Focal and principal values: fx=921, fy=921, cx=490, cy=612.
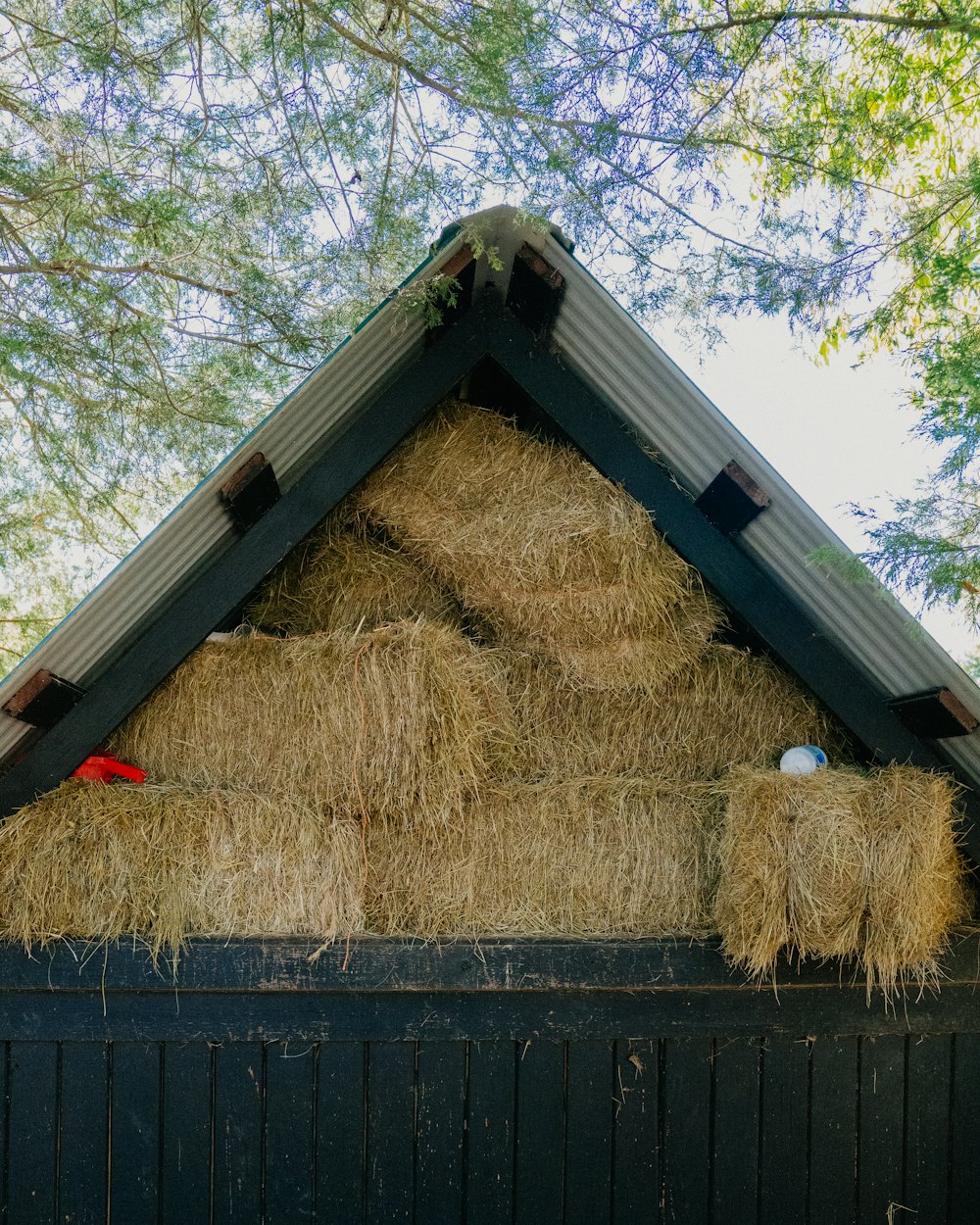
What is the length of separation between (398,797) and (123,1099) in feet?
4.41

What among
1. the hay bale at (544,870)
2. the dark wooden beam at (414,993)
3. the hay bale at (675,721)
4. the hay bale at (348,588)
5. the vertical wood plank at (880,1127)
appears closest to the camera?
the dark wooden beam at (414,993)

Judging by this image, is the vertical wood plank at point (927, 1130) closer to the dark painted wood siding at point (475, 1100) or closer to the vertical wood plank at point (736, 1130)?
the dark painted wood siding at point (475, 1100)

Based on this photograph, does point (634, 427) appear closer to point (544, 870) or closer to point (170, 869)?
point (544, 870)

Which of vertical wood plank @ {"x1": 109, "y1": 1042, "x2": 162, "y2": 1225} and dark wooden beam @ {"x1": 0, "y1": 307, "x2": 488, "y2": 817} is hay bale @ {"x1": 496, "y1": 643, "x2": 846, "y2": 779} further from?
vertical wood plank @ {"x1": 109, "y1": 1042, "x2": 162, "y2": 1225}

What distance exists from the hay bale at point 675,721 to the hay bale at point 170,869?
78 cm

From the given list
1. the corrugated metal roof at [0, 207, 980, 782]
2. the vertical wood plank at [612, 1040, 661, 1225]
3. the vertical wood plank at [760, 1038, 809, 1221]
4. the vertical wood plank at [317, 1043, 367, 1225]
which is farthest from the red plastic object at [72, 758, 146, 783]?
the vertical wood plank at [760, 1038, 809, 1221]

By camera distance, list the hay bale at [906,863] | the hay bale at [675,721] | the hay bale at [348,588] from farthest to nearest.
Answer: the hay bale at [348,588] < the hay bale at [675,721] < the hay bale at [906,863]

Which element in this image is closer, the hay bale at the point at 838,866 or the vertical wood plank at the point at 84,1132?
the hay bale at the point at 838,866

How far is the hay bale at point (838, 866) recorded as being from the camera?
2.87 meters

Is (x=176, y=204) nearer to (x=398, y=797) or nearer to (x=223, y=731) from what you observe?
(x=223, y=731)

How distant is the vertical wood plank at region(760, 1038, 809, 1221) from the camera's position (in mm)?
3170

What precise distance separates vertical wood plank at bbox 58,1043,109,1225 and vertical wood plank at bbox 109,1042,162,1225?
0.03 m

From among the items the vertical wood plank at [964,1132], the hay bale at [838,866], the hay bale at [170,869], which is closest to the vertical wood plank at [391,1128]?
the hay bale at [170,869]

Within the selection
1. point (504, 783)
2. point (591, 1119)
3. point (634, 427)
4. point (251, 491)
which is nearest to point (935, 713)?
point (634, 427)
